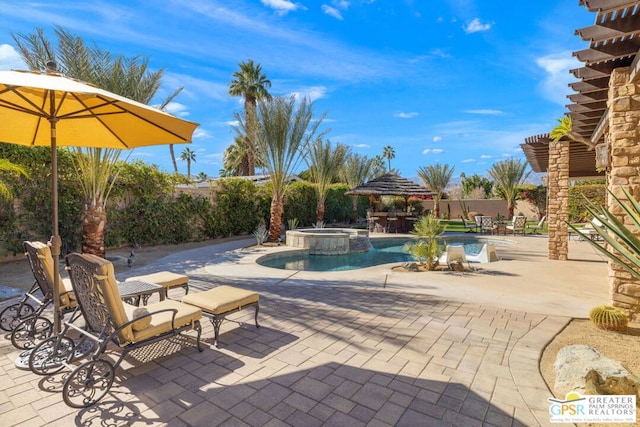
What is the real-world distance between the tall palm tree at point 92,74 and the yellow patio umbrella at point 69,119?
4.76 metres

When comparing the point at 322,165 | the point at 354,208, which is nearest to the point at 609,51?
the point at 322,165

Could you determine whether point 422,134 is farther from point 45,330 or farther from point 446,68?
point 45,330

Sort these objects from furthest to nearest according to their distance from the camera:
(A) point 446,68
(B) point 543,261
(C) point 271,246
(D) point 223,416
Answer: (A) point 446,68, (C) point 271,246, (B) point 543,261, (D) point 223,416

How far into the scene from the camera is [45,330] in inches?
153

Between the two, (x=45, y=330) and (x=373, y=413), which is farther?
(x=45, y=330)

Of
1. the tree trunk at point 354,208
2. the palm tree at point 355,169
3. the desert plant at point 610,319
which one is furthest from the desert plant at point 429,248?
the palm tree at point 355,169

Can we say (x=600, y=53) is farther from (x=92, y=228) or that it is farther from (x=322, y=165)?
(x=322, y=165)

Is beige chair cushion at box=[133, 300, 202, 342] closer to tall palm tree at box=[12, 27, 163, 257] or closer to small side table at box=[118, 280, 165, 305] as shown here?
small side table at box=[118, 280, 165, 305]

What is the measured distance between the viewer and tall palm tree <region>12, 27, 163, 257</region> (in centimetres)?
841

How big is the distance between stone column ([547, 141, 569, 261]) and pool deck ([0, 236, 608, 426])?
387cm

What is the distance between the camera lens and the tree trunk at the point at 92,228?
866 cm

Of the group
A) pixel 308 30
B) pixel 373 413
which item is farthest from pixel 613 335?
pixel 308 30

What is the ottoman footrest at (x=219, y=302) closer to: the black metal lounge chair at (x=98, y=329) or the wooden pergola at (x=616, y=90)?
the black metal lounge chair at (x=98, y=329)

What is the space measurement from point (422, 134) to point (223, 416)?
34773 mm
